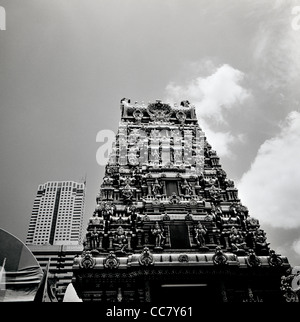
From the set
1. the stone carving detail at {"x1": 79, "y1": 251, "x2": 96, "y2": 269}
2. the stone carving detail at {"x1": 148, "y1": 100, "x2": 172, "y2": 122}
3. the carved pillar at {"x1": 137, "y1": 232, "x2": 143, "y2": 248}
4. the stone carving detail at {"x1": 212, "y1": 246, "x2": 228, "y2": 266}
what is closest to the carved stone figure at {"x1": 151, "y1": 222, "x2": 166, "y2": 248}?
the carved pillar at {"x1": 137, "y1": 232, "x2": 143, "y2": 248}

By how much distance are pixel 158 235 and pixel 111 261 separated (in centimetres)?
347

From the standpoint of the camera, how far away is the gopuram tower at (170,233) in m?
16.0

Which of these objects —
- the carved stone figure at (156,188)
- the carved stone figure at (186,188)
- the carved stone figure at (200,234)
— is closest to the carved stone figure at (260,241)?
the carved stone figure at (200,234)

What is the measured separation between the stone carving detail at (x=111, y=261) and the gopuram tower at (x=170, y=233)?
6 cm

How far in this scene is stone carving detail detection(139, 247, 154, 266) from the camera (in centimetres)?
1602

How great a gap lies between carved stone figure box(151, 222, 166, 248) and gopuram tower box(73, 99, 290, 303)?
0.07 meters

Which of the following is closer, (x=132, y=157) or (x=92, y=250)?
(x=92, y=250)

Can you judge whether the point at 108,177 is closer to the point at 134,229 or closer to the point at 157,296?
the point at 134,229

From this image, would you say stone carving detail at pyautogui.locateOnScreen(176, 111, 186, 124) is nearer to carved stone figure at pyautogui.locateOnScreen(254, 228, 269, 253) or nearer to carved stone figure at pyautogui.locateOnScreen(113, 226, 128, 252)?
carved stone figure at pyautogui.locateOnScreen(254, 228, 269, 253)

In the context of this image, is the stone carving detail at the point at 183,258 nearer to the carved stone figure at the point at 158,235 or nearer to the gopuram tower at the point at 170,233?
the gopuram tower at the point at 170,233
